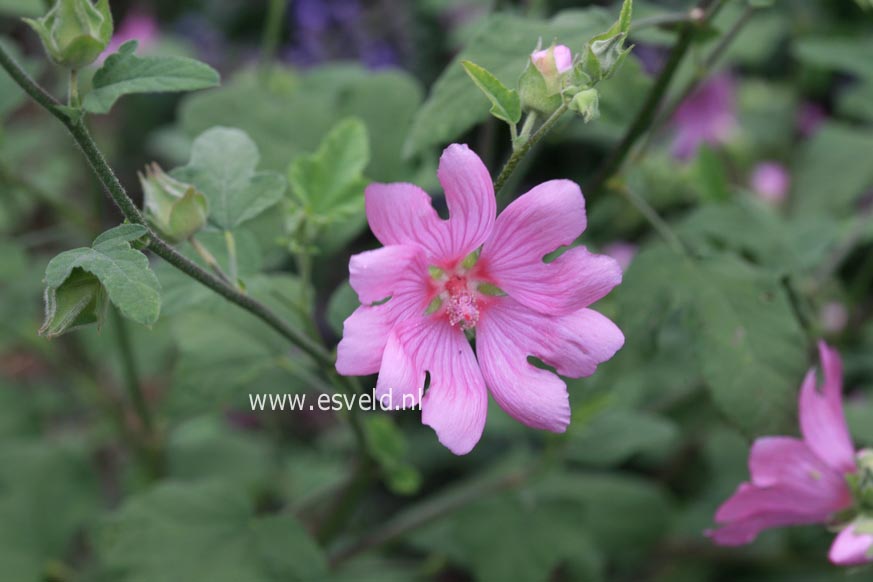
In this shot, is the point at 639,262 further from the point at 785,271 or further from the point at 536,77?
the point at 536,77

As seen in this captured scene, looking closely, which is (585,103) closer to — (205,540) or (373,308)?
(373,308)

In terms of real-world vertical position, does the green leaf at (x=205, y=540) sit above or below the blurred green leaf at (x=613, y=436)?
below

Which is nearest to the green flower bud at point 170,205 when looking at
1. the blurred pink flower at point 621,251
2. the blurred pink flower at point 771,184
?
the blurred pink flower at point 621,251

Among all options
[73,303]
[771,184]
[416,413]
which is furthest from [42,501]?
[771,184]

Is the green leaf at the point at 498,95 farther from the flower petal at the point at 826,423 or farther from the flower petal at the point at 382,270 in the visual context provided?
the flower petal at the point at 826,423

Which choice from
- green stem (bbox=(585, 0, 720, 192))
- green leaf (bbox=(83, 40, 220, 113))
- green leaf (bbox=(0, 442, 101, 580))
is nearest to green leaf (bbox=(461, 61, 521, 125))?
green leaf (bbox=(83, 40, 220, 113))

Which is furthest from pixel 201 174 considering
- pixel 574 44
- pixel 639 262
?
pixel 639 262
